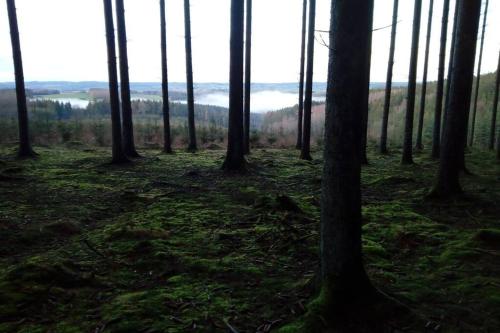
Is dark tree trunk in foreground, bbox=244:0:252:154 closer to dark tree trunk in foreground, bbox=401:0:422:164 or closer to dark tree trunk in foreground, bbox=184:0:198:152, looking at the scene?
dark tree trunk in foreground, bbox=184:0:198:152

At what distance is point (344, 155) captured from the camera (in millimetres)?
3469

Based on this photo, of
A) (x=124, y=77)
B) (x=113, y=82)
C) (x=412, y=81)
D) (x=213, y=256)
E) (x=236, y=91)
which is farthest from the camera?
(x=124, y=77)

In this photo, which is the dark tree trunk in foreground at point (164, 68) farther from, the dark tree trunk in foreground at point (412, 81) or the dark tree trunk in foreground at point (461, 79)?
the dark tree trunk in foreground at point (461, 79)

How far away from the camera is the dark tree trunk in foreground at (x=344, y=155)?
10.9 feet

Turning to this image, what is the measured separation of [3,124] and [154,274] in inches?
1020

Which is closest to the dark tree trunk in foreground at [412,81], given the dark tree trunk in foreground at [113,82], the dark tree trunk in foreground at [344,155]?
the dark tree trunk in foreground at [113,82]

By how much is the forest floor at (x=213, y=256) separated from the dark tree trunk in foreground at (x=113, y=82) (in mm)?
4275

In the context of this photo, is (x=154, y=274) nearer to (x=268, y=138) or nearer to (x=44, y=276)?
(x=44, y=276)

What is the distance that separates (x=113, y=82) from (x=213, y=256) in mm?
10583

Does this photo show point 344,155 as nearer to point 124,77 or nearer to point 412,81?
point 412,81

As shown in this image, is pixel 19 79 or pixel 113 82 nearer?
pixel 113 82

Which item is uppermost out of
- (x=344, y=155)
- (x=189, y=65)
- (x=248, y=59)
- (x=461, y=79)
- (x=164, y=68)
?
(x=248, y=59)

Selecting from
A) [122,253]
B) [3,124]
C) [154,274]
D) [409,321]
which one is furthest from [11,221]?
[3,124]

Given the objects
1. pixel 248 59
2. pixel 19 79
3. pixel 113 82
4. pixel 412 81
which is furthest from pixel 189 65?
pixel 412 81
